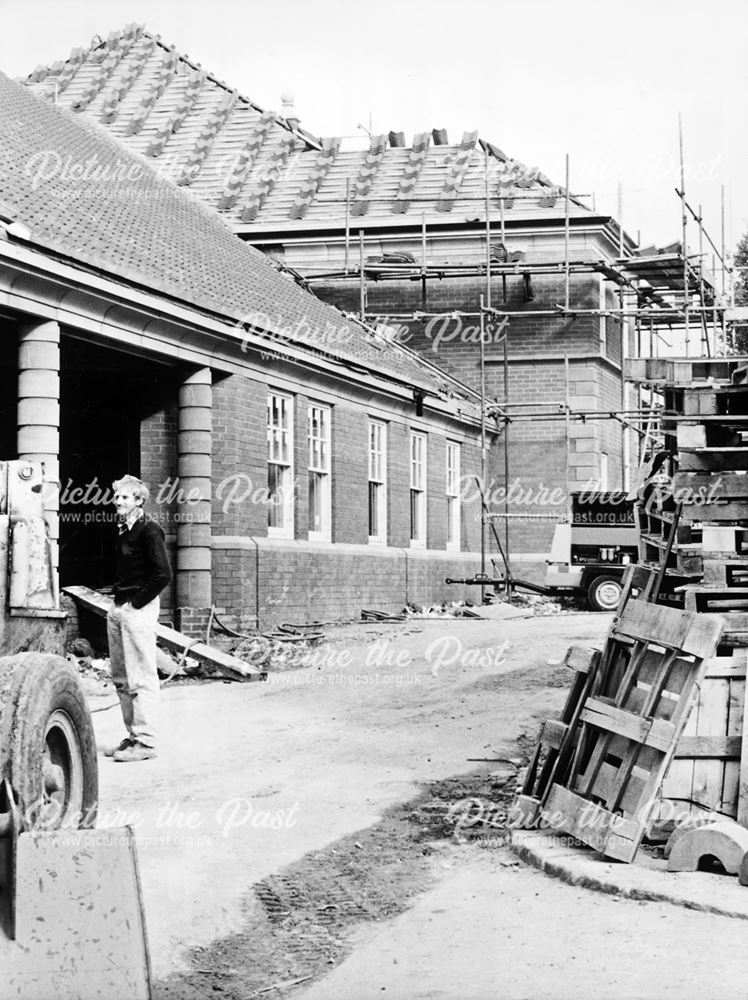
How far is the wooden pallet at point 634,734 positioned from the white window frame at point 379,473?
55.8 feet

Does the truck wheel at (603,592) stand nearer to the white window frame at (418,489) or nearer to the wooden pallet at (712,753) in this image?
the white window frame at (418,489)

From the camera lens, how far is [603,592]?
27.0 m

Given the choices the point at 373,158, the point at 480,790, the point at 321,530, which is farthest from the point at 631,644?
the point at 373,158

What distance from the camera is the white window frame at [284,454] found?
69.2 feet

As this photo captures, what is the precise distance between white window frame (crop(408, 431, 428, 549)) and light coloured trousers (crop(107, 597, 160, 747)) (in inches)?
653

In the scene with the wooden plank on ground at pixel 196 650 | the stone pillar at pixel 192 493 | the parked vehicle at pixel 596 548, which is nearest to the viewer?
the wooden plank on ground at pixel 196 650

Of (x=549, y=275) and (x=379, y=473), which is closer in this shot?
(x=379, y=473)

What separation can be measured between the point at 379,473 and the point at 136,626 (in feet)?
48.9

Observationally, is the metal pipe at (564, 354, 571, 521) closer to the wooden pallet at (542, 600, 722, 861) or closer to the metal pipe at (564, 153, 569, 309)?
the metal pipe at (564, 153, 569, 309)

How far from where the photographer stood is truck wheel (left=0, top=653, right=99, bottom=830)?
610 cm

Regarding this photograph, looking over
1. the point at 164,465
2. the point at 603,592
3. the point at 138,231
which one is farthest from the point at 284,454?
the point at 603,592

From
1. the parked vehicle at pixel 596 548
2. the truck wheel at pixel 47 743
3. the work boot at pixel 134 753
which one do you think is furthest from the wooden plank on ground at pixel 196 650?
the parked vehicle at pixel 596 548

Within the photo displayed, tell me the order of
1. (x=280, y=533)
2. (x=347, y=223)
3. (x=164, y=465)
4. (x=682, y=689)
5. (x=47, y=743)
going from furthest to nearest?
(x=347, y=223) < (x=280, y=533) < (x=164, y=465) < (x=682, y=689) < (x=47, y=743)

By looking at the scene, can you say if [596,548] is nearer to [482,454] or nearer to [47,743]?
[482,454]
